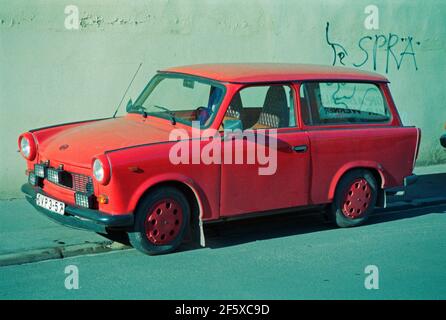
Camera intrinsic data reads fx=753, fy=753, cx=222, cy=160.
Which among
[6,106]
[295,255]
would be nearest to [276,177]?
[295,255]

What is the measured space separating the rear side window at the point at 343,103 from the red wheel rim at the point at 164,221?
5.79 ft

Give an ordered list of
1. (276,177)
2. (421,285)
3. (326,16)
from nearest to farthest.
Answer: (421,285) → (276,177) → (326,16)

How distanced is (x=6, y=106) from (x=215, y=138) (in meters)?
3.21

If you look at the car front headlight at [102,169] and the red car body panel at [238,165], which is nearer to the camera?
the car front headlight at [102,169]

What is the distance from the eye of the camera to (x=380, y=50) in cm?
1167

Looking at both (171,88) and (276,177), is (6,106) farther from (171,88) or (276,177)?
(276,177)

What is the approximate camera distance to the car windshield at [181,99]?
7352 millimetres

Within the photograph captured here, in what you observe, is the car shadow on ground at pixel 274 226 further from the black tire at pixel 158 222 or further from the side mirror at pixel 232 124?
the side mirror at pixel 232 124

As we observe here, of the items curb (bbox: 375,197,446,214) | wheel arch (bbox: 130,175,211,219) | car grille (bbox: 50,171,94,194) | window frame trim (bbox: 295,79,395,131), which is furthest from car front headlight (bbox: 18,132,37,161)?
curb (bbox: 375,197,446,214)

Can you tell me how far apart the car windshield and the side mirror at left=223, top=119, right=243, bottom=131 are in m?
0.16

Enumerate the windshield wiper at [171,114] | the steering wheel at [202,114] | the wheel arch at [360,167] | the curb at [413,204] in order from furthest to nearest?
the curb at [413,204] < the wheel arch at [360,167] < the windshield wiper at [171,114] < the steering wheel at [202,114]

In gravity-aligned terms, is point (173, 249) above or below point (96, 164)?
below

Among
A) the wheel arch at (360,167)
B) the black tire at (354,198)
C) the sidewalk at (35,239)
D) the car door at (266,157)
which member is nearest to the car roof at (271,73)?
the car door at (266,157)
